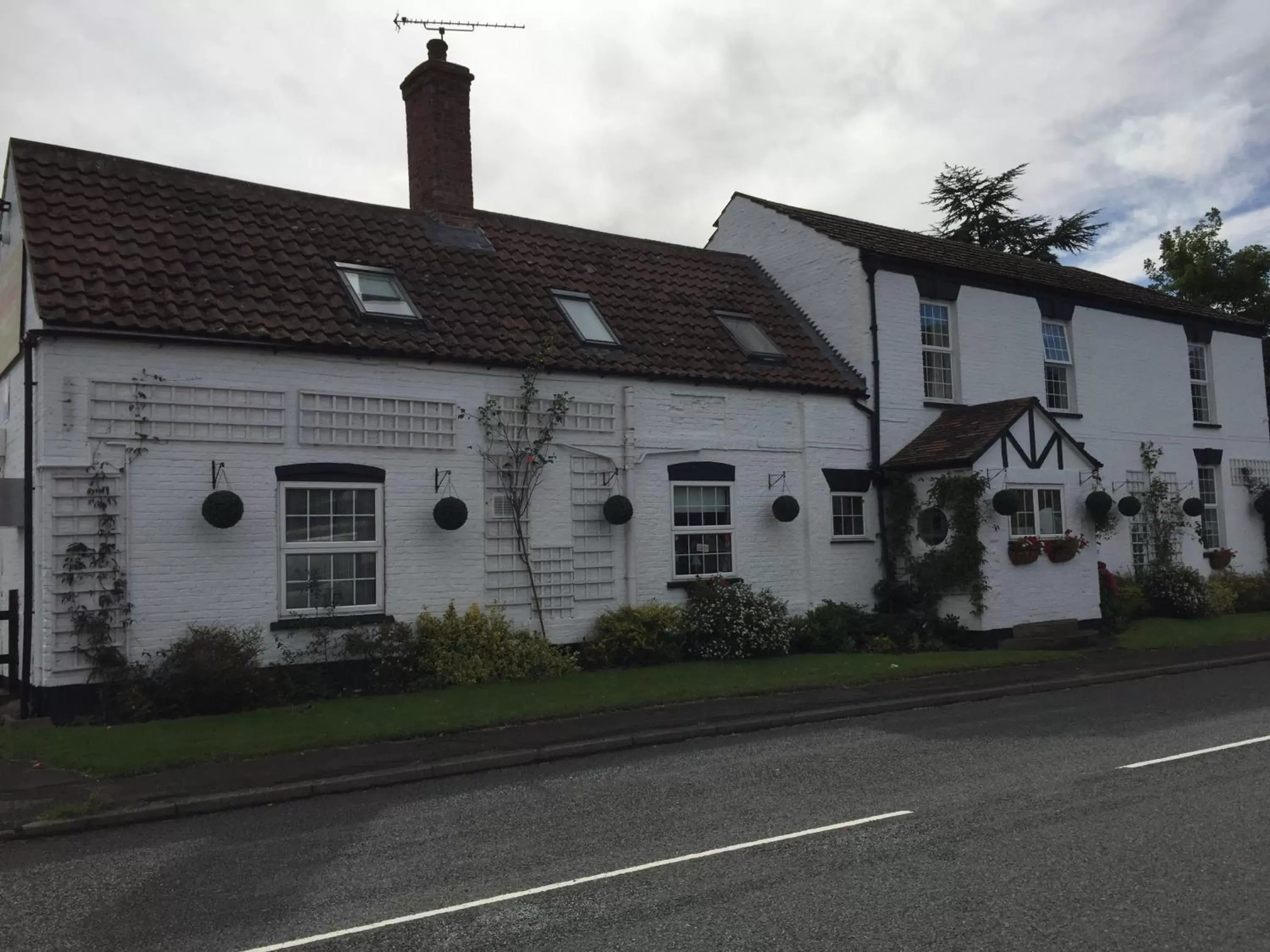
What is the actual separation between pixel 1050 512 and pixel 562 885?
15283 mm

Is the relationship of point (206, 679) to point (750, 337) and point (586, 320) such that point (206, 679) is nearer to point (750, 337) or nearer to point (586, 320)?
point (586, 320)

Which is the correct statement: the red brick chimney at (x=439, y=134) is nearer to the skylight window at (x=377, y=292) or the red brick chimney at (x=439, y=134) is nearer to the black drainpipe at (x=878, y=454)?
the skylight window at (x=377, y=292)

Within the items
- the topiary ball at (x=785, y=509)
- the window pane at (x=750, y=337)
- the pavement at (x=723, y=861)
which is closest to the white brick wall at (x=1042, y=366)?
the window pane at (x=750, y=337)

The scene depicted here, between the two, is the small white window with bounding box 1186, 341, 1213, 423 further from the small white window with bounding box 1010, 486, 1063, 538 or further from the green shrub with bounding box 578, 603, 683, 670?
the green shrub with bounding box 578, 603, 683, 670

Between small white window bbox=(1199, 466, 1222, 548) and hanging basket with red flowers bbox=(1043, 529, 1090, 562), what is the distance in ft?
25.9

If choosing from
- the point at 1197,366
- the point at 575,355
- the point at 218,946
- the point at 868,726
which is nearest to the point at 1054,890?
the point at 218,946

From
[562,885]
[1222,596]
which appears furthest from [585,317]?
[1222,596]

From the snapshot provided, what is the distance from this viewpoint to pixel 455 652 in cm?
1434

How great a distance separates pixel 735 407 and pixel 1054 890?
42.1ft

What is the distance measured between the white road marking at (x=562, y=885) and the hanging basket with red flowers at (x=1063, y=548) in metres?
12.4

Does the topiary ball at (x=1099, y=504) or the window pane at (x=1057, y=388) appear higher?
the window pane at (x=1057, y=388)

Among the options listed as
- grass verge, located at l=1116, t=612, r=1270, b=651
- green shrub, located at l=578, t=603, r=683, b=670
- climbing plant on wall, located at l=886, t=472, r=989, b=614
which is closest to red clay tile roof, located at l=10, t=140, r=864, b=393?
climbing plant on wall, located at l=886, t=472, r=989, b=614

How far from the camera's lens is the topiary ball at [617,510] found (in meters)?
16.2

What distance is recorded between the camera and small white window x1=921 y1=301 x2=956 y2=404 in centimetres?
2105
